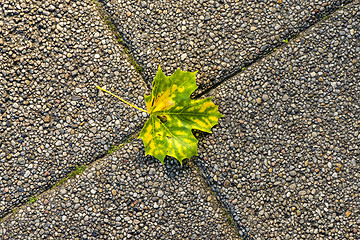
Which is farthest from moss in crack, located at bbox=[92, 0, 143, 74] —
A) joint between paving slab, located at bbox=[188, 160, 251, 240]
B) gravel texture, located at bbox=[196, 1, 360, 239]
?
joint between paving slab, located at bbox=[188, 160, 251, 240]

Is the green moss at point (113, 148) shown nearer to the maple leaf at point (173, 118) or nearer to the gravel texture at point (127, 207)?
the gravel texture at point (127, 207)

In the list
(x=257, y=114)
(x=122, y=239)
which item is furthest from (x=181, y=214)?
(x=257, y=114)

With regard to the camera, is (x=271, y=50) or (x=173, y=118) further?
(x=271, y=50)

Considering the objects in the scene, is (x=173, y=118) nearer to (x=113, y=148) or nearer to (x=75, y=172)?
(x=113, y=148)

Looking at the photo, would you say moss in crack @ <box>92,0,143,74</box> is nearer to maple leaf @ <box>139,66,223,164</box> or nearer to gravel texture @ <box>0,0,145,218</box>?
gravel texture @ <box>0,0,145,218</box>

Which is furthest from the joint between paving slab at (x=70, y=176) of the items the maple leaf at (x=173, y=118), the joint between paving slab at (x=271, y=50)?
the joint between paving slab at (x=271, y=50)

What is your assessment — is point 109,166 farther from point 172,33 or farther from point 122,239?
point 172,33

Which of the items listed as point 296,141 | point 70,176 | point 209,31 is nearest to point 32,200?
point 70,176
